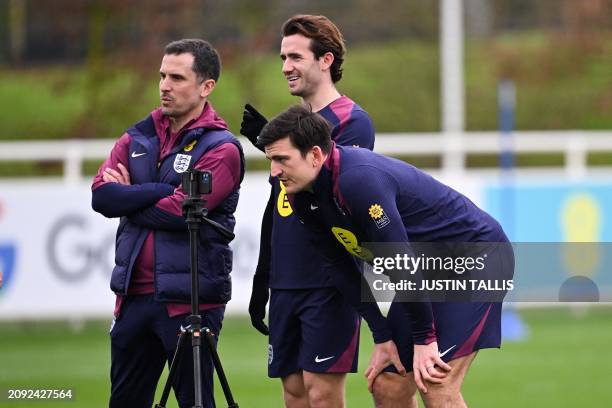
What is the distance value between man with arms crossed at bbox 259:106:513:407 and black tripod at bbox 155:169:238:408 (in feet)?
1.51

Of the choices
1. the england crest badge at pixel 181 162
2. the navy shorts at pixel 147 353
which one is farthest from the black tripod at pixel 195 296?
the england crest badge at pixel 181 162

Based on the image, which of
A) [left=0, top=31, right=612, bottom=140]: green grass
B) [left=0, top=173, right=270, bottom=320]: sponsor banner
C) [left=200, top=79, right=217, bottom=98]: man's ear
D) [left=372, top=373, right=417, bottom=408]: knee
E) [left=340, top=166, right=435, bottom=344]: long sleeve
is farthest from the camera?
[left=0, top=31, right=612, bottom=140]: green grass

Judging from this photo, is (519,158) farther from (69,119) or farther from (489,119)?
(69,119)

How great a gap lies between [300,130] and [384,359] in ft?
4.15

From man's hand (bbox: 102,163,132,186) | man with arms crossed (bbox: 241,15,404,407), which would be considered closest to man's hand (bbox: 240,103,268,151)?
man with arms crossed (bbox: 241,15,404,407)

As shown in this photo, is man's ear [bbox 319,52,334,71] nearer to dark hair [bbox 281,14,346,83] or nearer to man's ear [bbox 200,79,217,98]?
dark hair [bbox 281,14,346,83]

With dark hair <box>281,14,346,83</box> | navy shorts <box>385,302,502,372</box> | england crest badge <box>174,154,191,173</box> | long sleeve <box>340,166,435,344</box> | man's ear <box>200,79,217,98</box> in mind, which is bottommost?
navy shorts <box>385,302,502,372</box>

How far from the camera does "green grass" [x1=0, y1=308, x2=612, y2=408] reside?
10.5 m

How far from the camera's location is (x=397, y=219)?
613 cm

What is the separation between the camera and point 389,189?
6242 millimetres

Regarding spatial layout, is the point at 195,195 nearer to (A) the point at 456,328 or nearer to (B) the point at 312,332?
(B) the point at 312,332

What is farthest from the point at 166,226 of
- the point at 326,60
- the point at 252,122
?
the point at 326,60

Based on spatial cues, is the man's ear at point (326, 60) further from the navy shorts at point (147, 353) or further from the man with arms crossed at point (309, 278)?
the navy shorts at point (147, 353)

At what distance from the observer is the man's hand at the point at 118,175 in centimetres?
716
